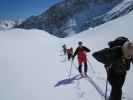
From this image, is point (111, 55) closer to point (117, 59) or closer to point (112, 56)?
point (112, 56)

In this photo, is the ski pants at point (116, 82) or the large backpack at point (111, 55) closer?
the large backpack at point (111, 55)

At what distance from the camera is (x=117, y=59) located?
403 cm

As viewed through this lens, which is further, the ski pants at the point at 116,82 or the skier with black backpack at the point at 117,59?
the ski pants at the point at 116,82

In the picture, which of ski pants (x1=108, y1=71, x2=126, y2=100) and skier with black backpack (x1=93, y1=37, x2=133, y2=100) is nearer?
skier with black backpack (x1=93, y1=37, x2=133, y2=100)

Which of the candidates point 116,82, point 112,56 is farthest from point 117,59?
point 116,82

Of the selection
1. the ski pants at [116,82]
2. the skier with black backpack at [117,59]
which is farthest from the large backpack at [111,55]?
the ski pants at [116,82]

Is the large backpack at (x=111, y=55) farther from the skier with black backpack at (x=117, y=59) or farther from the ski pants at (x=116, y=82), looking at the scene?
the ski pants at (x=116, y=82)

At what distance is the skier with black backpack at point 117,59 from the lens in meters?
3.92

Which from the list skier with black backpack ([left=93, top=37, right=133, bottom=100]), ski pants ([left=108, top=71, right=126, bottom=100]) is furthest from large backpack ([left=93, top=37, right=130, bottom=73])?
ski pants ([left=108, top=71, right=126, bottom=100])

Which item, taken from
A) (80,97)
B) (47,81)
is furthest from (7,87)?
(80,97)

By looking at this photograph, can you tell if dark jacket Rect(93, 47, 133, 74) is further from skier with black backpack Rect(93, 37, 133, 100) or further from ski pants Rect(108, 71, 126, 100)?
ski pants Rect(108, 71, 126, 100)

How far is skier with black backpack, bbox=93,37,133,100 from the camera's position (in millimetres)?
3922

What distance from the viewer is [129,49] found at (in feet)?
12.7

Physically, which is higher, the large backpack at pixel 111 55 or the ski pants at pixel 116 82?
the large backpack at pixel 111 55
